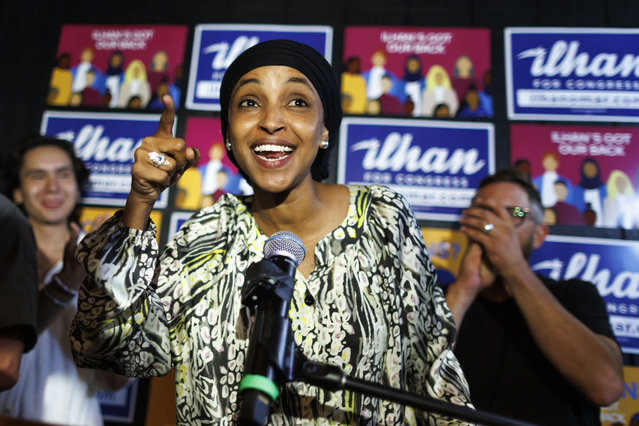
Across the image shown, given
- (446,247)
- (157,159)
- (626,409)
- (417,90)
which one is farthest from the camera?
(417,90)

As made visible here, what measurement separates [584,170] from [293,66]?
1837mm

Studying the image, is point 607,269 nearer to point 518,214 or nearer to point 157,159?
point 518,214

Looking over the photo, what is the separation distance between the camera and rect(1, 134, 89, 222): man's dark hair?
236 centimetres


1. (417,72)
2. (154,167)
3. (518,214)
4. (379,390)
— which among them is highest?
(417,72)

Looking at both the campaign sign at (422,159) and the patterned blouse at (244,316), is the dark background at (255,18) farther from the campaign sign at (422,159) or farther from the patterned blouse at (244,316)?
the patterned blouse at (244,316)

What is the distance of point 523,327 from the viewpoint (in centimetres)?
188

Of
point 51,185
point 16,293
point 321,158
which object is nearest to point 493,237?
point 321,158

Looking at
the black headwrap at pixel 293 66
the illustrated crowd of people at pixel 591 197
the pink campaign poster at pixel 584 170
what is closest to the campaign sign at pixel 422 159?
the pink campaign poster at pixel 584 170

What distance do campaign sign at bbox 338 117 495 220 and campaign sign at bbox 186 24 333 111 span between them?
1.89ft

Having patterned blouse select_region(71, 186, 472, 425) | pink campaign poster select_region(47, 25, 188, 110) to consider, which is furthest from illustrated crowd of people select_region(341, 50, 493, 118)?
patterned blouse select_region(71, 186, 472, 425)

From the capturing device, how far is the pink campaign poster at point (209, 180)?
2510 mm

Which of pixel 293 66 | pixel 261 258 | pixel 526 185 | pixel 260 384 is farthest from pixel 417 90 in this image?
pixel 260 384

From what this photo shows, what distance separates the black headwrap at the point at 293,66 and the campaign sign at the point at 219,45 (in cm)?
142

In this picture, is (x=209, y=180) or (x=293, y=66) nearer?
(x=293, y=66)
